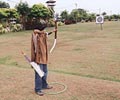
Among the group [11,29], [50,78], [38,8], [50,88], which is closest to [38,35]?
[50,88]

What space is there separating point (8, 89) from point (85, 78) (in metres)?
1.99

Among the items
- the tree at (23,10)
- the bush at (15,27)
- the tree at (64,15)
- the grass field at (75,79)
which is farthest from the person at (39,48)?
the tree at (64,15)

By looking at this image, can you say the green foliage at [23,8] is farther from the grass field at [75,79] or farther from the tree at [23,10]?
the grass field at [75,79]

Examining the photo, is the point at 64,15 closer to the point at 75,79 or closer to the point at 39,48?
the point at 75,79

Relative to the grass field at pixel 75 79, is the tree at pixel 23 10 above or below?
above

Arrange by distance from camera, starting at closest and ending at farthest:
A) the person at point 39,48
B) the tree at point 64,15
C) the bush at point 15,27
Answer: the person at point 39,48, the bush at point 15,27, the tree at point 64,15

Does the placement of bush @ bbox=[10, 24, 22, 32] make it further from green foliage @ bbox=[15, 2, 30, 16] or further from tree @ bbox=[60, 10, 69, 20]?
tree @ bbox=[60, 10, 69, 20]

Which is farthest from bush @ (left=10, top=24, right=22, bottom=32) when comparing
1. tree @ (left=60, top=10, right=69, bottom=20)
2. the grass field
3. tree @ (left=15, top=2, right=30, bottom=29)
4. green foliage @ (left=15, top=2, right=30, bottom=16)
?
tree @ (left=60, top=10, right=69, bottom=20)

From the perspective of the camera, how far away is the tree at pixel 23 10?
114ft

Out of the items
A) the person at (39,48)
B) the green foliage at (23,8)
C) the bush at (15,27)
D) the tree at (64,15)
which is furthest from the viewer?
the tree at (64,15)

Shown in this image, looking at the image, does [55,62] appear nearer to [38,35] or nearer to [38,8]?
[38,35]

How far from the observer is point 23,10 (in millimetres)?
35281

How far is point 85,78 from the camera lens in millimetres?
6836

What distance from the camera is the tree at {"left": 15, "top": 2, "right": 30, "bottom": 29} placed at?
34719 millimetres
